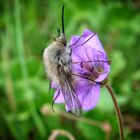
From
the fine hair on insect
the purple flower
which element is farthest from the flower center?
the fine hair on insect

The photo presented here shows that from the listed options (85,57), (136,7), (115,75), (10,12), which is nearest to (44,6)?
(10,12)

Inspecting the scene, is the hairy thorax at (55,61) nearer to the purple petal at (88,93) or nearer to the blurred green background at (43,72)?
the purple petal at (88,93)

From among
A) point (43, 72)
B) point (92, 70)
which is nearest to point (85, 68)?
point (92, 70)

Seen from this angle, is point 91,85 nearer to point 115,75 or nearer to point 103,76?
point 103,76

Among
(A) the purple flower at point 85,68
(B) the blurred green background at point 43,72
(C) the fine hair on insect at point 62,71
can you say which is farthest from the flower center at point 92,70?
(B) the blurred green background at point 43,72

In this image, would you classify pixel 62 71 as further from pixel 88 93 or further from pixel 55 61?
pixel 88 93

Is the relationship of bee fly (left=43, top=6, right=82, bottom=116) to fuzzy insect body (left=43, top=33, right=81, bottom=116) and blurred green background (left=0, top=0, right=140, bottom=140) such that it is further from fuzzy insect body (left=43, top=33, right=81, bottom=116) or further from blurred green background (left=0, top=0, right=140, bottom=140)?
blurred green background (left=0, top=0, right=140, bottom=140)
